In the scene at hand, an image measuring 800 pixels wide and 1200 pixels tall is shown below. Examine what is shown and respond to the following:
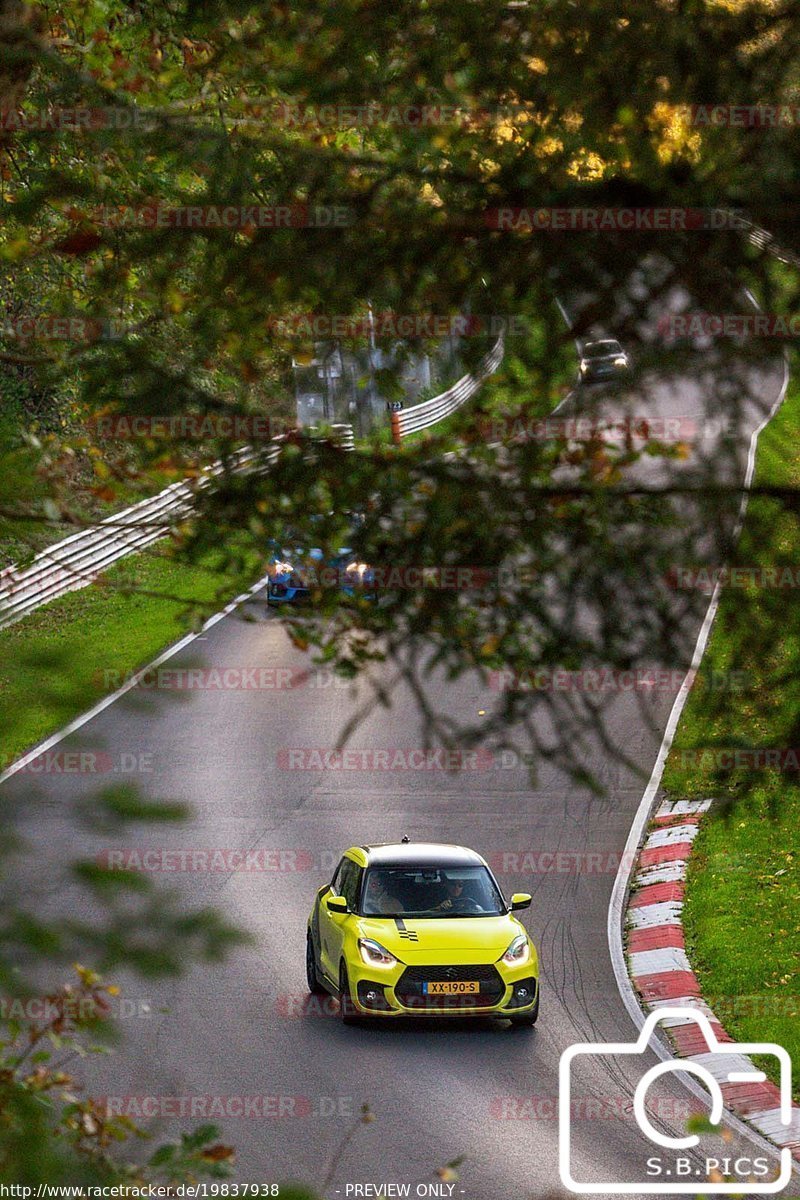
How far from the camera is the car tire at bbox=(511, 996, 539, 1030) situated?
550 inches

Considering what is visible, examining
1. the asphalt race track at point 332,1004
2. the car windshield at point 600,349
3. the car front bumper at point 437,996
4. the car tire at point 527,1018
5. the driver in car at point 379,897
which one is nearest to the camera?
the car windshield at point 600,349

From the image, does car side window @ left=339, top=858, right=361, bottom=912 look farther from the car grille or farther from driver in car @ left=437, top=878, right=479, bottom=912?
the car grille

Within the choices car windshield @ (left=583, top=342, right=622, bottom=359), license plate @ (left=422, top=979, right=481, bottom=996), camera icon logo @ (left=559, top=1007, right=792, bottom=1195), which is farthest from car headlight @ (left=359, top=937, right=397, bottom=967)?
car windshield @ (left=583, top=342, right=622, bottom=359)

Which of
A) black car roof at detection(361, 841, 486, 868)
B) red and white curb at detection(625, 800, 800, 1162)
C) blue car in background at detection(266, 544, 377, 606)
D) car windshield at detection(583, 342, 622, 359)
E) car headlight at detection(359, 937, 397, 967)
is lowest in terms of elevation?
red and white curb at detection(625, 800, 800, 1162)

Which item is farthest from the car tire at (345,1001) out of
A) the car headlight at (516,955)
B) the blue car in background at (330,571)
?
the blue car in background at (330,571)

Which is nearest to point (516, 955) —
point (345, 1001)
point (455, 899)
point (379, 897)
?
point (455, 899)

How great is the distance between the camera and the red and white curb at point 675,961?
492 inches

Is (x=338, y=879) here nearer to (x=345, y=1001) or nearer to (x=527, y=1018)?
(x=345, y=1001)

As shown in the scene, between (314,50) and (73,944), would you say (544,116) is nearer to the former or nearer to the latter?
(314,50)

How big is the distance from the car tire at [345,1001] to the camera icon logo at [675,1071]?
6.84 feet

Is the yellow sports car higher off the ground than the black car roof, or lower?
lower

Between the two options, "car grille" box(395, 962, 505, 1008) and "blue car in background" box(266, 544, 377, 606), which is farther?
"car grille" box(395, 962, 505, 1008)

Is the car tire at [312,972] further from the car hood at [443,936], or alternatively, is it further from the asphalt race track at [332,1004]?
the car hood at [443,936]

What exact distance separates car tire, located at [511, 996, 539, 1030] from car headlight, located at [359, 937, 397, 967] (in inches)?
52.7
